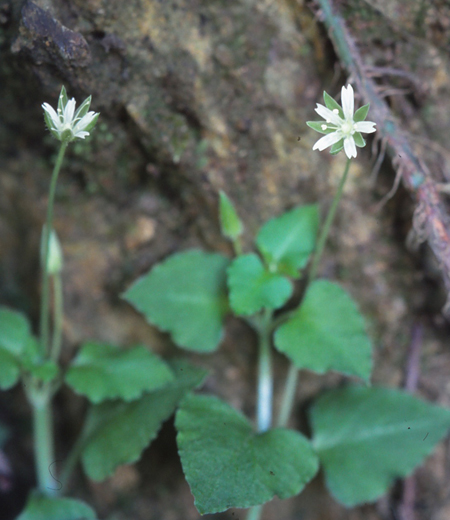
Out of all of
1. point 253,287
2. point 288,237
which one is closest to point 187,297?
point 253,287

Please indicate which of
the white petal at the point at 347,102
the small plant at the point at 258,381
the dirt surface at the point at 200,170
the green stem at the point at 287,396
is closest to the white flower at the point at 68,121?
the dirt surface at the point at 200,170

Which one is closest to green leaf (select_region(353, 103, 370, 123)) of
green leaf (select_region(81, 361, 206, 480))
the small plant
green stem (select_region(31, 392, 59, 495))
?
the small plant

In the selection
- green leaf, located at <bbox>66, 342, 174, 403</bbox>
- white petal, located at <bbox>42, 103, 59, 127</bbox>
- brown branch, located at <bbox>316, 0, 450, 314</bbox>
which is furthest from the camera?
green leaf, located at <bbox>66, 342, 174, 403</bbox>

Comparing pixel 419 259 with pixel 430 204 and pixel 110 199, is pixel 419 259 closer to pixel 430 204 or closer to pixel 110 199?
pixel 430 204

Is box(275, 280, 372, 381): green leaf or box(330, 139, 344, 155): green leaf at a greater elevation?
box(330, 139, 344, 155): green leaf

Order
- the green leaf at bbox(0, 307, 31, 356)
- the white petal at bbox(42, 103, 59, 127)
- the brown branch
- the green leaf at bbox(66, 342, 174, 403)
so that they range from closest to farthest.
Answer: the white petal at bbox(42, 103, 59, 127), the brown branch, the green leaf at bbox(66, 342, 174, 403), the green leaf at bbox(0, 307, 31, 356)

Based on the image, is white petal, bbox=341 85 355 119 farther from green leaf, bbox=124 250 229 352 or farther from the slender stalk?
the slender stalk

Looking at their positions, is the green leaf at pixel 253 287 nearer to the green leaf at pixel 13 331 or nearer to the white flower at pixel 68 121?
the white flower at pixel 68 121

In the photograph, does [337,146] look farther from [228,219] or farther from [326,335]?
[326,335]
